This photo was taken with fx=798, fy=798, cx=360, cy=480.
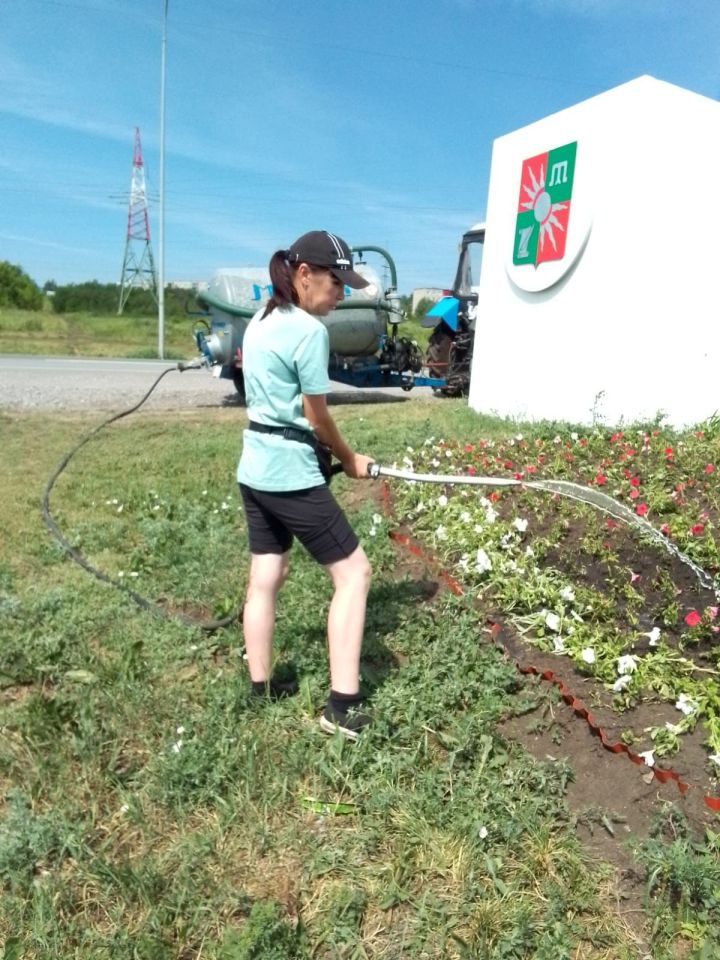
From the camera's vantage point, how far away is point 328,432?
2879 millimetres

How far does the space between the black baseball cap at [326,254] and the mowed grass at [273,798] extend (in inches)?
62.8

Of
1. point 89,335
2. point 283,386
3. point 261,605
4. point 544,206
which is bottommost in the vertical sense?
point 261,605

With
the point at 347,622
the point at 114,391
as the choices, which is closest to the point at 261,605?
the point at 347,622

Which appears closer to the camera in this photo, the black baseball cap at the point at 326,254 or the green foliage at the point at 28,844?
the green foliage at the point at 28,844

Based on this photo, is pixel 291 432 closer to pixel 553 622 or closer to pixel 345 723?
pixel 345 723

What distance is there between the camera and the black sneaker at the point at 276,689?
3.13m

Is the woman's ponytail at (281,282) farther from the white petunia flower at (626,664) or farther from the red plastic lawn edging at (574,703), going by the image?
the white petunia flower at (626,664)

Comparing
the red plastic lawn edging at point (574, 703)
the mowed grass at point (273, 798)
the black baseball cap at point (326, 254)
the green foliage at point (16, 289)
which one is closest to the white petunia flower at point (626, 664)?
the red plastic lawn edging at point (574, 703)

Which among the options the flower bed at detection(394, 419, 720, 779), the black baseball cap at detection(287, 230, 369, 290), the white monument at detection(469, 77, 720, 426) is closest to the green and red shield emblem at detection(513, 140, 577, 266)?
the white monument at detection(469, 77, 720, 426)

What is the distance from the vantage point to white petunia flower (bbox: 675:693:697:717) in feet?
9.28

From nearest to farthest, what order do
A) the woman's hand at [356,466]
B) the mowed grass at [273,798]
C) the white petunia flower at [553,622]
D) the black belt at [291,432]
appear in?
the mowed grass at [273,798], the black belt at [291,432], the woman's hand at [356,466], the white petunia flower at [553,622]

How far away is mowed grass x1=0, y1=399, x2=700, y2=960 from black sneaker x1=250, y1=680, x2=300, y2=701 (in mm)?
56

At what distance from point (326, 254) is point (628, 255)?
544cm

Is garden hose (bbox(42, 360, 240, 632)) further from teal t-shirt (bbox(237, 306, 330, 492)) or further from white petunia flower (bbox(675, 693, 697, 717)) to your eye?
white petunia flower (bbox(675, 693, 697, 717))
